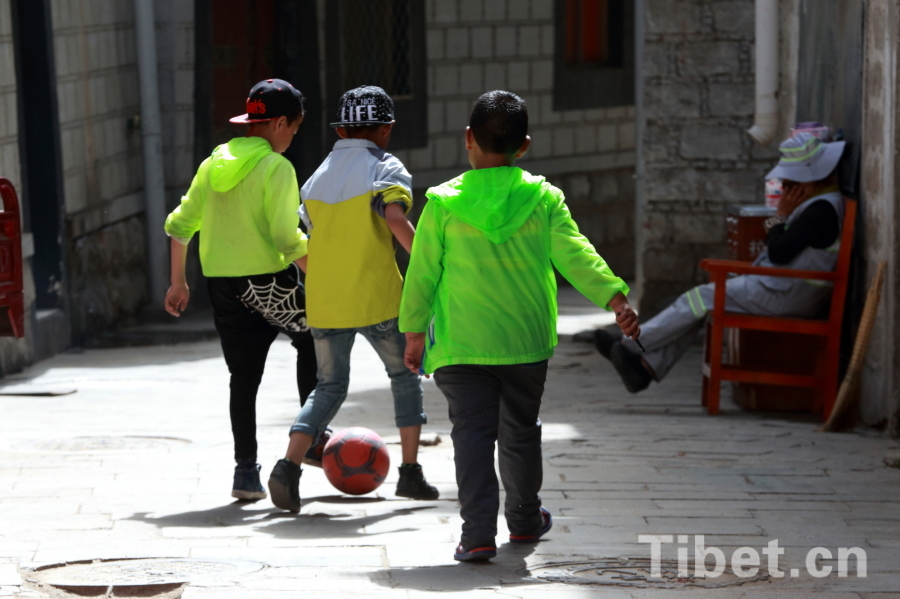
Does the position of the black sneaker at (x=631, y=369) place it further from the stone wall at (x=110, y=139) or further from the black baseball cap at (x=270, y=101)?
the stone wall at (x=110, y=139)

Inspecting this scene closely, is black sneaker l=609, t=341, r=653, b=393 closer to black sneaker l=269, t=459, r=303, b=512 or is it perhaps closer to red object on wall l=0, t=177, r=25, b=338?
black sneaker l=269, t=459, r=303, b=512

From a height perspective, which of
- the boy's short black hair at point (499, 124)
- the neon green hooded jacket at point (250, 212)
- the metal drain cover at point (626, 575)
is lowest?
the metal drain cover at point (626, 575)

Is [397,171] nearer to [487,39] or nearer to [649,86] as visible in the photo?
[649,86]

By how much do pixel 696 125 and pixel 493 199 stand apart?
6199mm

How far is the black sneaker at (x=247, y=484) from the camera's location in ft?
16.5

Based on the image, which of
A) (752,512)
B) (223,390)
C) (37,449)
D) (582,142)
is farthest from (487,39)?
(752,512)

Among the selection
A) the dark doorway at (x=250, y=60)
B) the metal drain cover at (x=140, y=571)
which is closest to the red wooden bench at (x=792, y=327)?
the metal drain cover at (x=140, y=571)

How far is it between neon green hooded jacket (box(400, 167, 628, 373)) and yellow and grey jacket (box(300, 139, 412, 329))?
634 millimetres

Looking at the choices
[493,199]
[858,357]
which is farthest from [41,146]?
[493,199]

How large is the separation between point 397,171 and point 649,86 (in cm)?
557

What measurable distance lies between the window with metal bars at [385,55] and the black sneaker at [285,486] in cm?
900

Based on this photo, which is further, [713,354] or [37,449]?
[713,354]

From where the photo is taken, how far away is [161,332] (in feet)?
36.5

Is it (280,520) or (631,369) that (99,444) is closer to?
(280,520)
